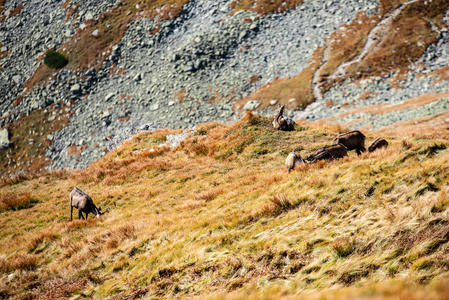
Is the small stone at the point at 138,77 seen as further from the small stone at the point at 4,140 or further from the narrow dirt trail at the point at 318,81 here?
the narrow dirt trail at the point at 318,81

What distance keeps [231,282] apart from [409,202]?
3.83 meters

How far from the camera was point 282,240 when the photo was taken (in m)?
5.84

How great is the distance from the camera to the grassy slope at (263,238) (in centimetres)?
434

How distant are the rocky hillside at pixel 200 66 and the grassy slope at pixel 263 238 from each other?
29157mm

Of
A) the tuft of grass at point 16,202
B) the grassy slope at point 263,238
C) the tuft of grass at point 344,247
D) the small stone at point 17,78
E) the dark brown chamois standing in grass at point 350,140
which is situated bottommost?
the dark brown chamois standing in grass at point 350,140

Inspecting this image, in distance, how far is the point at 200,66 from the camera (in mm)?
49500

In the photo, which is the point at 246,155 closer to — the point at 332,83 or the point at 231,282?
the point at 231,282

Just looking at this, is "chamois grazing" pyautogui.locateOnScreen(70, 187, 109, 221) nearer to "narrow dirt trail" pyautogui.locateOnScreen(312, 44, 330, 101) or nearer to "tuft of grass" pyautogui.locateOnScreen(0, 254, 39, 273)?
"tuft of grass" pyautogui.locateOnScreen(0, 254, 39, 273)

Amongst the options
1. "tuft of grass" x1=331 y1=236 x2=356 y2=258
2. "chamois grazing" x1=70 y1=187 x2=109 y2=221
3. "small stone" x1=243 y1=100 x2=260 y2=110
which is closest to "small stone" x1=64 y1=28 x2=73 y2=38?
"small stone" x1=243 y1=100 x2=260 y2=110

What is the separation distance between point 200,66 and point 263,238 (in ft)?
154

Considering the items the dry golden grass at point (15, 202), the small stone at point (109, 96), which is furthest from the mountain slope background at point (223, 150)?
the small stone at point (109, 96)

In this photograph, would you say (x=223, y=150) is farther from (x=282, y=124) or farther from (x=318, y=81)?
(x=318, y=81)

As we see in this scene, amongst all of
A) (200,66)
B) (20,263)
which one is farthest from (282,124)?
(200,66)

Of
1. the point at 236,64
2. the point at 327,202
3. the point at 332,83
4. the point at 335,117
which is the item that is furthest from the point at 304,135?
the point at 236,64
